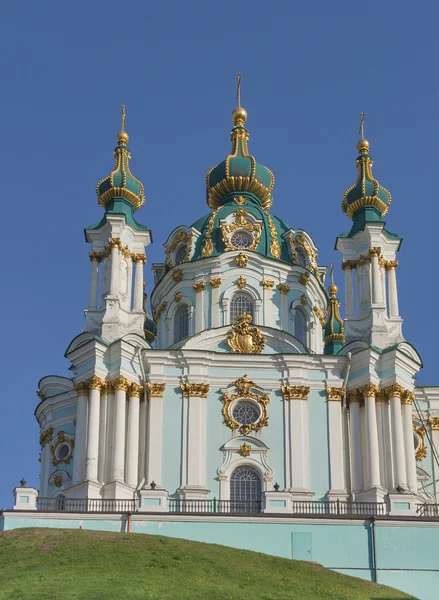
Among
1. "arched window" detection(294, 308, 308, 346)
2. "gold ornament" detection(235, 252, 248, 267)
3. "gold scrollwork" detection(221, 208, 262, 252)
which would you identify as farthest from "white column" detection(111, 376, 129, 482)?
"gold scrollwork" detection(221, 208, 262, 252)

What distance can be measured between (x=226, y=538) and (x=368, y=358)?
955 centimetres

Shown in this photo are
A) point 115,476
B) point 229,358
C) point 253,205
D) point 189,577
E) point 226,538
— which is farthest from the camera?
point 253,205

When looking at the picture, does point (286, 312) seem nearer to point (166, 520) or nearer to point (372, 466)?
point (372, 466)

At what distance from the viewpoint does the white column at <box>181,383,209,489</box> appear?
4088cm

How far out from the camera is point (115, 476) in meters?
40.1

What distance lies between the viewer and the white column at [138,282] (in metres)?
45.2

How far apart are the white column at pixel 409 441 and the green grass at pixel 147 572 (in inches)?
334

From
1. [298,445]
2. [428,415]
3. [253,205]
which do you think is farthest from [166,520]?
[253,205]

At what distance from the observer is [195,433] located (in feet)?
136

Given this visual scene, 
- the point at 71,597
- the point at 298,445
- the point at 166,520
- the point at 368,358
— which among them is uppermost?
the point at 368,358

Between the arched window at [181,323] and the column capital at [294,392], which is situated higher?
the arched window at [181,323]

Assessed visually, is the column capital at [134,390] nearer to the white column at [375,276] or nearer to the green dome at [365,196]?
the white column at [375,276]

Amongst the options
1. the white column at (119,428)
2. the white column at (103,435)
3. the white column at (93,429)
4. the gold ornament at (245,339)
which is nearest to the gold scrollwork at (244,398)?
the gold ornament at (245,339)

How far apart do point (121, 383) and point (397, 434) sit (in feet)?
29.5
